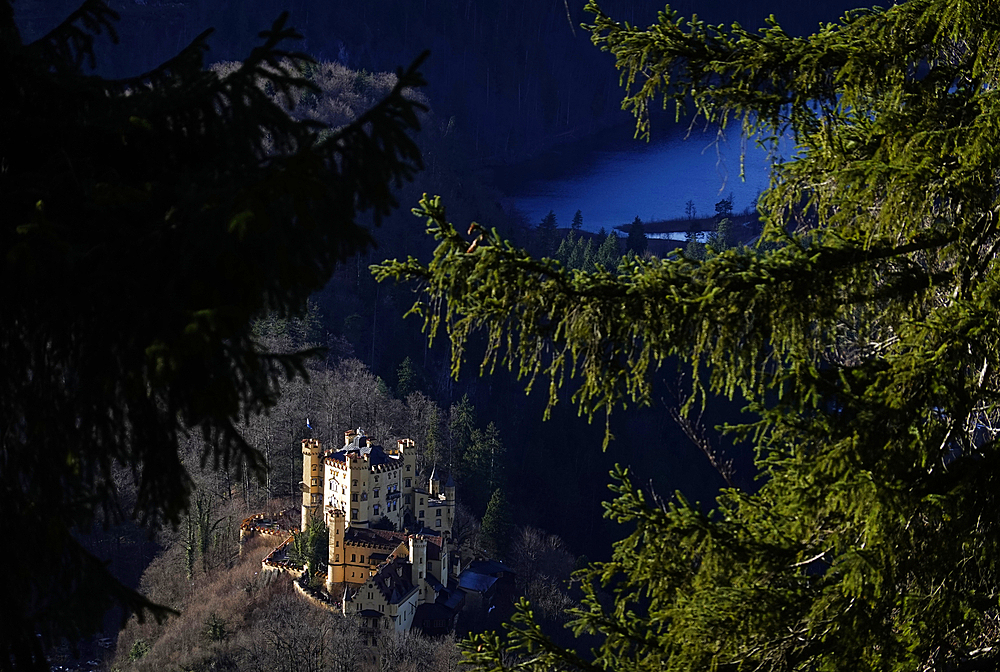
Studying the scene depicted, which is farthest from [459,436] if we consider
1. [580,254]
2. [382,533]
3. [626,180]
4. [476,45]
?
[476,45]

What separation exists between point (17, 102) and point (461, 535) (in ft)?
152

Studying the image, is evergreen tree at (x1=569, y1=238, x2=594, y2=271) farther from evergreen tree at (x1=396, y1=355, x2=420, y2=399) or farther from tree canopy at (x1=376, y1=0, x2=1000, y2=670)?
tree canopy at (x1=376, y1=0, x2=1000, y2=670)

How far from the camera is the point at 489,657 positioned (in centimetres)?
510

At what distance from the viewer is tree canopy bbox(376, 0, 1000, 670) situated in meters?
4.37

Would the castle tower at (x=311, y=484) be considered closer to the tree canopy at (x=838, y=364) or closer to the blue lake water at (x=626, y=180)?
the tree canopy at (x=838, y=364)

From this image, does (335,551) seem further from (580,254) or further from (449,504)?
(580,254)

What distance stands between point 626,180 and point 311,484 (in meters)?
63.7

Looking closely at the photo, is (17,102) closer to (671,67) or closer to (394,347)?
(671,67)

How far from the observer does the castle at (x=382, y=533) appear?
1543 inches

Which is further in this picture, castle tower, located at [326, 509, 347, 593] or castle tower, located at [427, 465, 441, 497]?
castle tower, located at [427, 465, 441, 497]

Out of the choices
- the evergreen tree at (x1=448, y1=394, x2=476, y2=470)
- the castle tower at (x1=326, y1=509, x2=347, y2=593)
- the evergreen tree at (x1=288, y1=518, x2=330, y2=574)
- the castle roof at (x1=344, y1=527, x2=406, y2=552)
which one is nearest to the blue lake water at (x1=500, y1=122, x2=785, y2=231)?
the evergreen tree at (x1=448, y1=394, x2=476, y2=470)

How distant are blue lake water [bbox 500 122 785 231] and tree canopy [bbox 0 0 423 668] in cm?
8194

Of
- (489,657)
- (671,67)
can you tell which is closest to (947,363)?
(671,67)

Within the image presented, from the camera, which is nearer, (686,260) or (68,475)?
(68,475)
